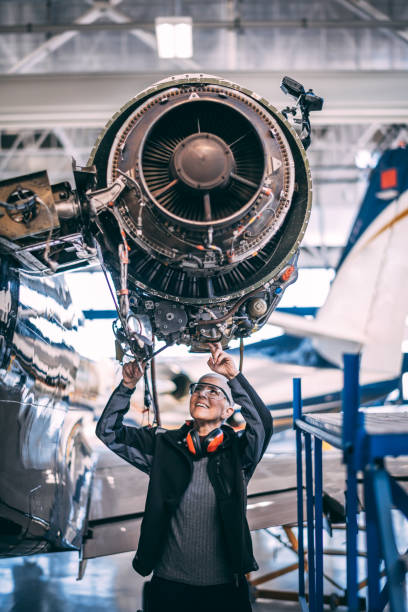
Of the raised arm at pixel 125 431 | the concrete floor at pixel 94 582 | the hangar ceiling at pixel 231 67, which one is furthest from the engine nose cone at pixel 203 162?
the hangar ceiling at pixel 231 67

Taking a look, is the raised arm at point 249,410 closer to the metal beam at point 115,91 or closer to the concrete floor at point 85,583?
the concrete floor at point 85,583

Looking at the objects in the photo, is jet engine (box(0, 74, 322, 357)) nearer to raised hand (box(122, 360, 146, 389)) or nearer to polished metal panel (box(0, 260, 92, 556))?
raised hand (box(122, 360, 146, 389))

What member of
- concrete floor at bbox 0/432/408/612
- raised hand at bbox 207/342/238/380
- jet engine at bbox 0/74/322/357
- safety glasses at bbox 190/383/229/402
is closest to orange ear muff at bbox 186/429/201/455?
safety glasses at bbox 190/383/229/402

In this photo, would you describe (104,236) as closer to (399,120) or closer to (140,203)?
(140,203)

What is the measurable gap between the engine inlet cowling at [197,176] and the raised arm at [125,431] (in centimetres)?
67

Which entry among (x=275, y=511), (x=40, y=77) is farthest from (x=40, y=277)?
(x=40, y=77)

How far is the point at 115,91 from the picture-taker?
7.00m

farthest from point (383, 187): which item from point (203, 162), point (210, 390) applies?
point (203, 162)

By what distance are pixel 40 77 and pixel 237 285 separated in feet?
17.4

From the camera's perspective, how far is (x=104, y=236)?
2.62 meters

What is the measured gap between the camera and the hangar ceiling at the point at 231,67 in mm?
6965

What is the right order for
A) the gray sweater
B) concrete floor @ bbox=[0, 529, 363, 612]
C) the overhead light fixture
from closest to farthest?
the gray sweater, concrete floor @ bbox=[0, 529, 363, 612], the overhead light fixture

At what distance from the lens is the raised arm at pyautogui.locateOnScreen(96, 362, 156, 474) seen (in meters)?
3.19

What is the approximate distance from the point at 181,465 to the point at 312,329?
15.6 feet
